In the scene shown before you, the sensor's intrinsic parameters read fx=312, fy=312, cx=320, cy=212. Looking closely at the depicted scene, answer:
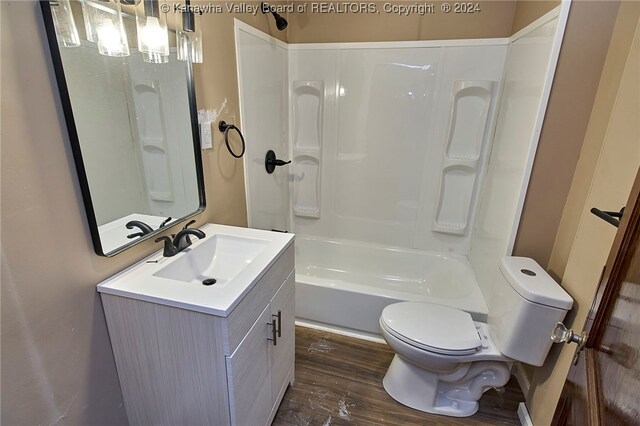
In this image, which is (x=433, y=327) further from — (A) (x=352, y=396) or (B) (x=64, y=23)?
(B) (x=64, y=23)

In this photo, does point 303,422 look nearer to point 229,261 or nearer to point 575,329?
point 229,261

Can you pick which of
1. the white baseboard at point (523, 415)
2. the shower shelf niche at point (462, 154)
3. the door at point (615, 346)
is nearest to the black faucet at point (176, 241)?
the door at point (615, 346)

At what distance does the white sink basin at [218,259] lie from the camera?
51.3 inches

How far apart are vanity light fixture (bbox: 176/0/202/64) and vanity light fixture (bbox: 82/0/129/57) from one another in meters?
0.26

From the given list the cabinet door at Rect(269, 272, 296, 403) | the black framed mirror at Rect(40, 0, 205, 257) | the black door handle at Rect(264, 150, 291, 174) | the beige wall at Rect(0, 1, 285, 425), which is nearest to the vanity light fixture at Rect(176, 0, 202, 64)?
the black framed mirror at Rect(40, 0, 205, 257)

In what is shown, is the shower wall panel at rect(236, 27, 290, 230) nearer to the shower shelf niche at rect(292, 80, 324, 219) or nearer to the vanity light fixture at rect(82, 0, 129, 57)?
the shower shelf niche at rect(292, 80, 324, 219)

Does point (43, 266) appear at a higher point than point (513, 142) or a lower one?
lower

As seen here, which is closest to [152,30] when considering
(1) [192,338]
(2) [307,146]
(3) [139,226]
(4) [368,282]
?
(3) [139,226]

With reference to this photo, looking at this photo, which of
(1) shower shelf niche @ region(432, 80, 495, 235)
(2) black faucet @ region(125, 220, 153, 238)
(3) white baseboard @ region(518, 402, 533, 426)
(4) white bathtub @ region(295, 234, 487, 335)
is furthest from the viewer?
(1) shower shelf niche @ region(432, 80, 495, 235)

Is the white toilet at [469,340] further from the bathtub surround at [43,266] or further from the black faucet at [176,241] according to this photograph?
the bathtub surround at [43,266]

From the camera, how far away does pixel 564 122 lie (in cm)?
139

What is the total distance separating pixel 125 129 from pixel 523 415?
2186 millimetres

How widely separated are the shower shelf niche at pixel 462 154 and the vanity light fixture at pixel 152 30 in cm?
183

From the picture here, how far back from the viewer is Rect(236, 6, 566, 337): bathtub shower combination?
190cm
